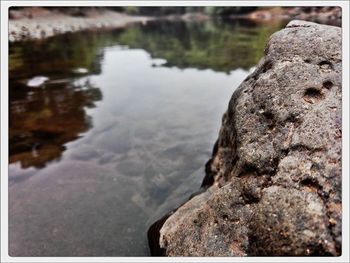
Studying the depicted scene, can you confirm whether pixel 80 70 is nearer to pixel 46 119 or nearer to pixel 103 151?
pixel 46 119

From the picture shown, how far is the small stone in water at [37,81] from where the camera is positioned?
11.0 meters

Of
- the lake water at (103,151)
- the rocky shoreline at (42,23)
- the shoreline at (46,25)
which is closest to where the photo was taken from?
the lake water at (103,151)

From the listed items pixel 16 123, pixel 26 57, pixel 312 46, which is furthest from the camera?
pixel 26 57

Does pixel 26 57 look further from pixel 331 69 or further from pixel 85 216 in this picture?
pixel 331 69

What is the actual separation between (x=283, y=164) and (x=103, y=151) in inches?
174

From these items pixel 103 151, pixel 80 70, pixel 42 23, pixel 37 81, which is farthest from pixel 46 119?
pixel 42 23

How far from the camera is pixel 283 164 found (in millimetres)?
2623

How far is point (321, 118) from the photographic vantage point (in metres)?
2.64

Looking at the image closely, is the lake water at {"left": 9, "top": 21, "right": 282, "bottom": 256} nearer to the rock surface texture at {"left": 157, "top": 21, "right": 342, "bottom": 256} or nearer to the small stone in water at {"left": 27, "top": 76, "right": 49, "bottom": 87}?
the small stone in water at {"left": 27, "top": 76, "right": 49, "bottom": 87}

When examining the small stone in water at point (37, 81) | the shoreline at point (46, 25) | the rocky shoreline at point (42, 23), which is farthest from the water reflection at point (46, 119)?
the rocky shoreline at point (42, 23)

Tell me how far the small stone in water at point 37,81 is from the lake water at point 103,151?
0.75 feet

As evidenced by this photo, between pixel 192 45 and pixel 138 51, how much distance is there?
3708 millimetres

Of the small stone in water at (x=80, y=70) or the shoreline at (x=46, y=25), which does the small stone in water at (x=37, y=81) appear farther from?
the shoreline at (x=46, y=25)

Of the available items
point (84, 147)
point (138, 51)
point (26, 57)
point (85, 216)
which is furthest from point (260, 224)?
point (138, 51)
